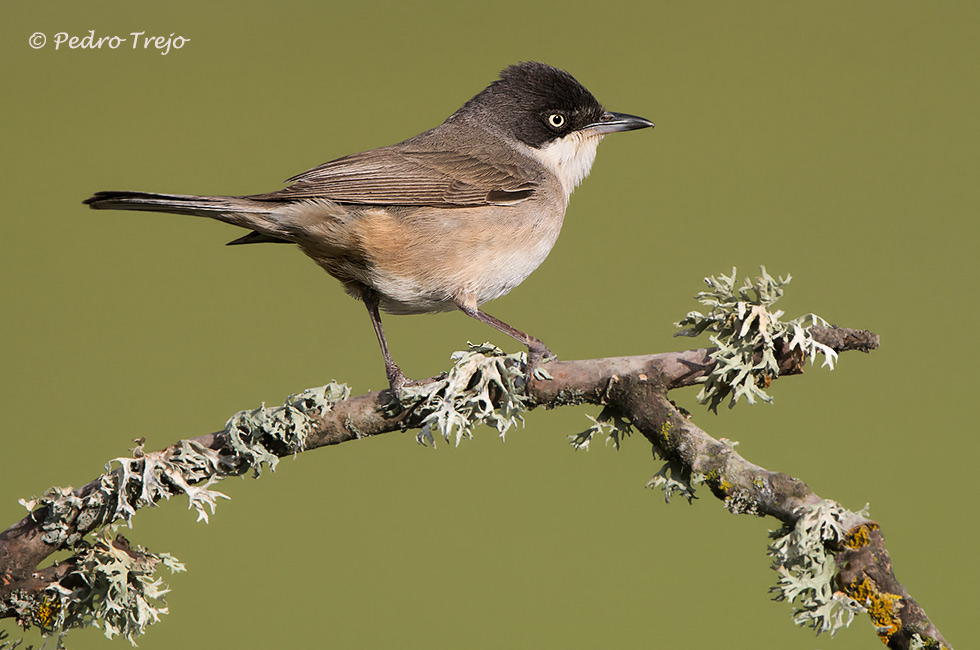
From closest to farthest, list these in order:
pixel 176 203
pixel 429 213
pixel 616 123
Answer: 1. pixel 176 203
2. pixel 429 213
3. pixel 616 123

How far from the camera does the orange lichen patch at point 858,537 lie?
1.40m

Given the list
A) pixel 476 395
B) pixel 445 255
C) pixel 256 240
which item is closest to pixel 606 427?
pixel 476 395

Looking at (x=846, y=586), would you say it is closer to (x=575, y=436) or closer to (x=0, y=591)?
(x=575, y=436)

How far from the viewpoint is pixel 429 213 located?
8.28 feet

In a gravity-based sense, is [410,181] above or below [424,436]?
above

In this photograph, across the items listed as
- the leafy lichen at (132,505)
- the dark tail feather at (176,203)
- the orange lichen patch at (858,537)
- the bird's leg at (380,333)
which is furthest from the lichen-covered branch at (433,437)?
the dark tail feather at (176,203)

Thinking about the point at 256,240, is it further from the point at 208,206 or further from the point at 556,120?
the point at 556,120

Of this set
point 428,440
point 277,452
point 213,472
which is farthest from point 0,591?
point 428,440

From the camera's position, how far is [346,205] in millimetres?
2432

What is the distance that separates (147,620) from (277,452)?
0.50 metres

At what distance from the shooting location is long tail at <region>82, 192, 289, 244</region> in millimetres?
1978

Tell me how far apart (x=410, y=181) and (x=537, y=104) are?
0.72 metres

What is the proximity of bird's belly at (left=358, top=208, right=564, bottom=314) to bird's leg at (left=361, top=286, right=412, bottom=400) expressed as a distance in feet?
0.11

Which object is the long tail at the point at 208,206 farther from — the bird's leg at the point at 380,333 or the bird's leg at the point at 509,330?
the bird's leg at the point at 509,330
